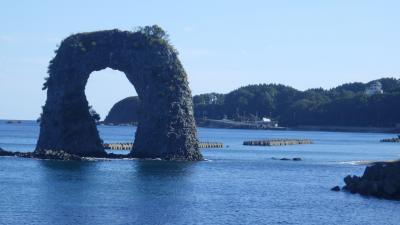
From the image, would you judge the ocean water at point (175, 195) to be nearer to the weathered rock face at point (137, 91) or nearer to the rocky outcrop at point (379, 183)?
the rocky outcrop at point (379, 183)

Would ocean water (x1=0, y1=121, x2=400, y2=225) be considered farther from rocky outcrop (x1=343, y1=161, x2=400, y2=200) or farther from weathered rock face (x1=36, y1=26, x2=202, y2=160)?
weathered rock face (x1=36, y1=26, x2=202, y2=160)

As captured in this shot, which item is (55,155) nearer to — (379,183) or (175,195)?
(175,195)

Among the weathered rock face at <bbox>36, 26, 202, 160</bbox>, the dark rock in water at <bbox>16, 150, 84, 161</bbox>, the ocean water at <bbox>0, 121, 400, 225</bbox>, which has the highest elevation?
the weathered rock face at <bbox>36, 26, 202, 160</bbox>

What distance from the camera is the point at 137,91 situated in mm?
83188

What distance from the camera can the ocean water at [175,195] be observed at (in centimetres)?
4438

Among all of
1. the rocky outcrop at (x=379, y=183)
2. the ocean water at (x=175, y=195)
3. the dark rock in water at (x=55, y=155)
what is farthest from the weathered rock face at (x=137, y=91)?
the rocky outcrop at (x=379, y=183)

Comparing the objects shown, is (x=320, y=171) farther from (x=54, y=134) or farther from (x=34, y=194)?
(x=34, y=194)

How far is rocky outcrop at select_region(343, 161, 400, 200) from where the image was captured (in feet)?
180

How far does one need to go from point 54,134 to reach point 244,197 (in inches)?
1278

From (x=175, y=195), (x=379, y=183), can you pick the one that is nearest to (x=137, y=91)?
(x=175, y=195)

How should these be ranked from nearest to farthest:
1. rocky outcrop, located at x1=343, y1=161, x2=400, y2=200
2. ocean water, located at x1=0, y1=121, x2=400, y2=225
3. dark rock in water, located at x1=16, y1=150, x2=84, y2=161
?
1. ocean water, located at x1=0, y1=121, x2=400, y2=225
2. rocky outcrop, located at x1=343, y1=161, x2=400, y2=200
3. dark rock in water, located at x1=16, y1=150, x2=84, y2=161

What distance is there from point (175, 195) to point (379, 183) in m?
12.8

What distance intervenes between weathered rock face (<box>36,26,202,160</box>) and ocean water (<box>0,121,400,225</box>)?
140 inches

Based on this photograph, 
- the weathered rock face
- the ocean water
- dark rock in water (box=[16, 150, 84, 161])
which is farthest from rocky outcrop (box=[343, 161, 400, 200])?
dark rock in water (box=[16, 150, 84, 161])
